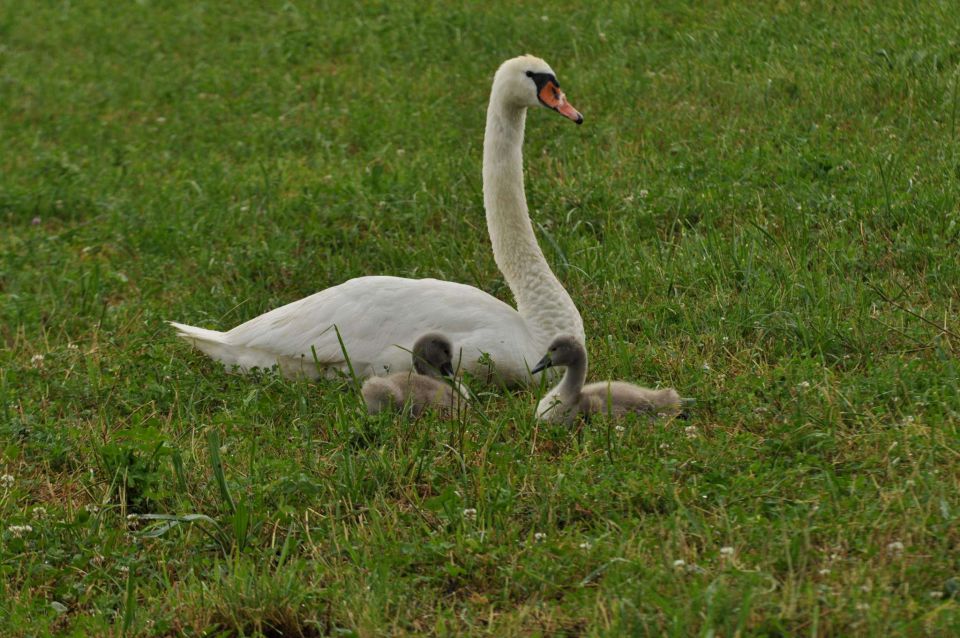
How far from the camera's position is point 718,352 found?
617 cm

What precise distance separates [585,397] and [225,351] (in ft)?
7.18

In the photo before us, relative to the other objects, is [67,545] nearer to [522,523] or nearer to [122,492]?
[122,492]

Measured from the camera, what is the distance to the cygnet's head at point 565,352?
227 inches

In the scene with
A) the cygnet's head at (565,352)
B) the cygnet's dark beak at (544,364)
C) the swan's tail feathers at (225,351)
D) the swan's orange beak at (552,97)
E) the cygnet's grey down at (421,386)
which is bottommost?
the swan's tail feathers at (225,351)

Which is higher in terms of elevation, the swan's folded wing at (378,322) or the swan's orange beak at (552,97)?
the swan's orange beak at (552,97)

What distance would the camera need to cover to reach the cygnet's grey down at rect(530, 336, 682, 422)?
5520mm

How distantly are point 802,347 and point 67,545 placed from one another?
326cm

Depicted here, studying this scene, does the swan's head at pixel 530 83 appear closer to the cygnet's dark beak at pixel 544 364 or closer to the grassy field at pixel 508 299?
the grassy field at pixel 508 299

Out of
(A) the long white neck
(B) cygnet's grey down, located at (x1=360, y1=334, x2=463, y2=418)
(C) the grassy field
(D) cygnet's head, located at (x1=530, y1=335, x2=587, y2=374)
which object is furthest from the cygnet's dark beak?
(A) the long white neck

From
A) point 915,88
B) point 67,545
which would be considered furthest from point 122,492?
point 915,88

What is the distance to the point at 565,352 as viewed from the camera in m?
5.80

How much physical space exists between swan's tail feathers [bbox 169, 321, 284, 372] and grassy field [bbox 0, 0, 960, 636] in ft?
0.38

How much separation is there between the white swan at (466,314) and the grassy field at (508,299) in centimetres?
22

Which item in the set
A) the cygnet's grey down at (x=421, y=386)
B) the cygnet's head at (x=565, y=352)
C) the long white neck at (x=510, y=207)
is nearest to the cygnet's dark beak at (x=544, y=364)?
the cygnet's head at (x=565, y=352)
